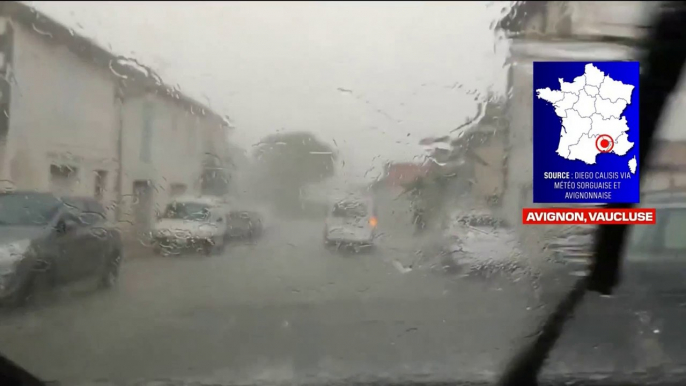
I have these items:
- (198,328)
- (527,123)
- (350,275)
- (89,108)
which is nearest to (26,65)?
(89,108)

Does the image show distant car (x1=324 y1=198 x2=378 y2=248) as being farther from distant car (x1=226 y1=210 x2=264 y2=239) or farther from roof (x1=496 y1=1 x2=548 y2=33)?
roof (x1=496 y1=1 x2=548 y2=33)

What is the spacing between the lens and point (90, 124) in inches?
92.0

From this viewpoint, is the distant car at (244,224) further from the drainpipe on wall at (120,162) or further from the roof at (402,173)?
the roof at (402,173)

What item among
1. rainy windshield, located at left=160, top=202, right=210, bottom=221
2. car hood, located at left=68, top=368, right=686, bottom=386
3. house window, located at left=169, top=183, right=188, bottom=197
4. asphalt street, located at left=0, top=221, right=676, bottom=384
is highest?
house window, located at left=169, top=183, right=188, bottom=197

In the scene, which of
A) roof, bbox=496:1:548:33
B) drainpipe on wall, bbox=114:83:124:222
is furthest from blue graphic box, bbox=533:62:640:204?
drainpipe on wall, bbox=114:83:124:222

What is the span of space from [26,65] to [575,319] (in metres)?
2.80

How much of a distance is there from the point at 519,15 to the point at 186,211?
5.93ft

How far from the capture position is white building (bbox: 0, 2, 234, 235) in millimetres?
2285

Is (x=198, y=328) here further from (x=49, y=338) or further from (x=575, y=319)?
(x=575, y=319)

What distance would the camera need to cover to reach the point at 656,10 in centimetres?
232

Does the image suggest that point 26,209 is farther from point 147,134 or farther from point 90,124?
point 147,134

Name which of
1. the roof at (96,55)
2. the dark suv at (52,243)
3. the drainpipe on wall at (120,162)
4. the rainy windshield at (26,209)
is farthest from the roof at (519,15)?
the rainy windshield at (26,209)

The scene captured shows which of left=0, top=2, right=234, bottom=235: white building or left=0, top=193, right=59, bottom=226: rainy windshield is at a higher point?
left=0, top=2, right=234, bottom=235: white building

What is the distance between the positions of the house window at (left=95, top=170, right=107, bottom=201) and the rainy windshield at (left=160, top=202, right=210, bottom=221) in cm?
31
